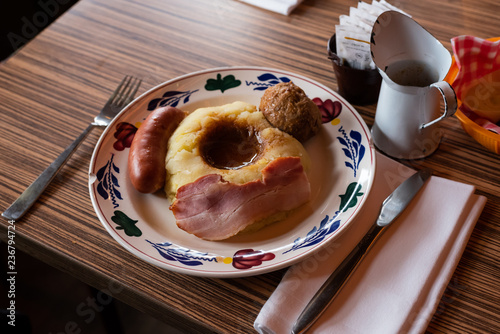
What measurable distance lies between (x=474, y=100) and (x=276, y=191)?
28.4 inches

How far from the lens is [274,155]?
1.31 meters

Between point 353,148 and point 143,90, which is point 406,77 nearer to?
point 353,148

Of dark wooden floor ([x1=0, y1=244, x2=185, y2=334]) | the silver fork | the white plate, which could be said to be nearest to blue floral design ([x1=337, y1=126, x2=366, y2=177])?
the white plate

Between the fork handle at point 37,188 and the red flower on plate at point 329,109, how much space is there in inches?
31.6

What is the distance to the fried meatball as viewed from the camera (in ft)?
4.50

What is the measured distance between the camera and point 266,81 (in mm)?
1602

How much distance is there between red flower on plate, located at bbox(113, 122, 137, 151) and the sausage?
0.28ft


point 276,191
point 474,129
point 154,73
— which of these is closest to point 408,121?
point 474,129

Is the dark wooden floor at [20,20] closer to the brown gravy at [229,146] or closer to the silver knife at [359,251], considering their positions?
the brown gravy at [229,146]

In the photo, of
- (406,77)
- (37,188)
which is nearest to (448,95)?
(406,77)

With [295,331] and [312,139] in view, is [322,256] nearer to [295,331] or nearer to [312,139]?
[295,331]

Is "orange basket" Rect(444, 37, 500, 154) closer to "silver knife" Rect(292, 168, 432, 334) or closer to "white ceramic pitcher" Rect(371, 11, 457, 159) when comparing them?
"white ceramic pitcher" Rect(371, 11, 457, 159)

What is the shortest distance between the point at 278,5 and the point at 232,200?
1.20 metres

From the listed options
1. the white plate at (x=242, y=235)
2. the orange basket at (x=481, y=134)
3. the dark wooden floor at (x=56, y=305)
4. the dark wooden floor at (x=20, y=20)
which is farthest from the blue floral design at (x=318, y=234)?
the dark wooden floor at (x=20, y=20)
